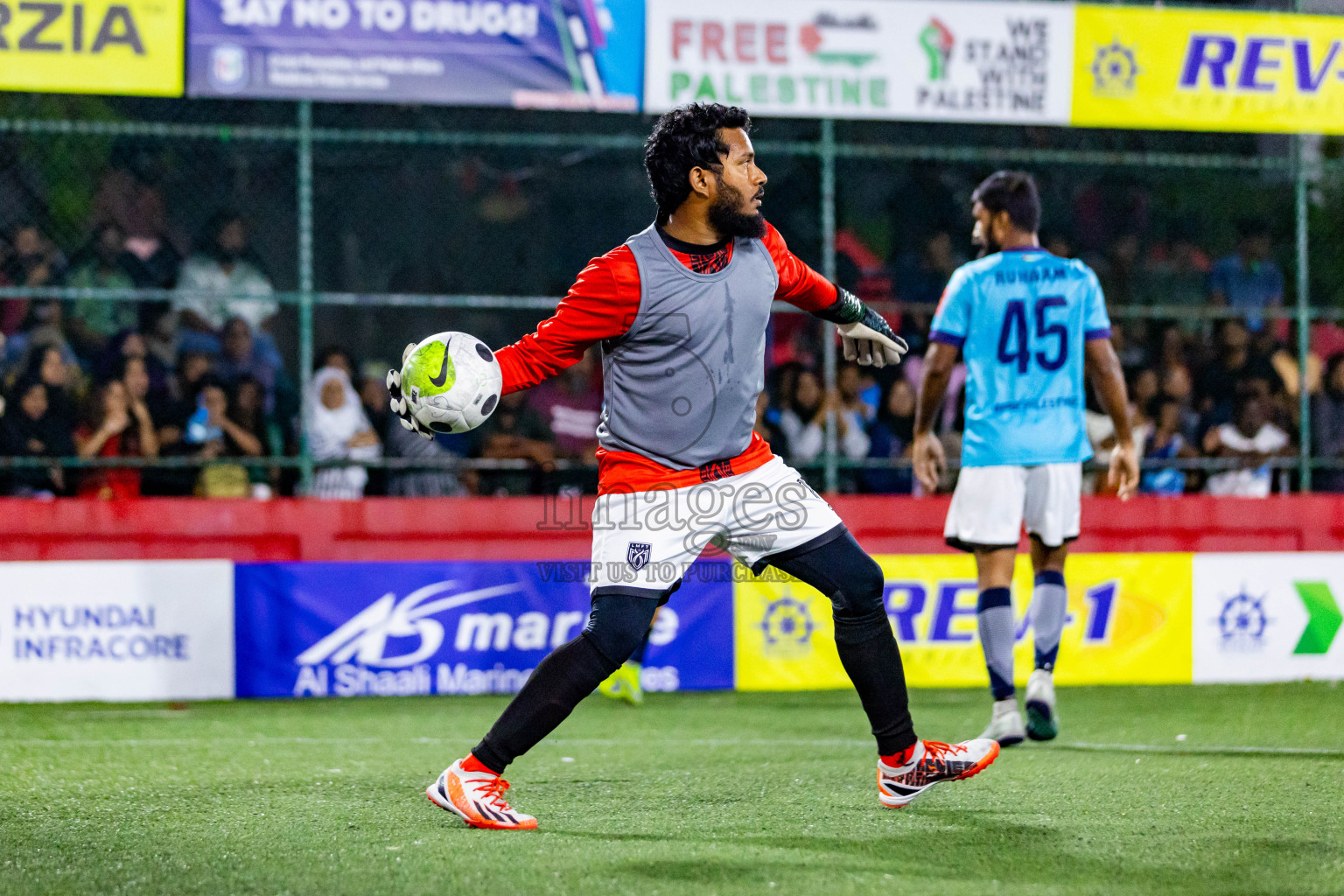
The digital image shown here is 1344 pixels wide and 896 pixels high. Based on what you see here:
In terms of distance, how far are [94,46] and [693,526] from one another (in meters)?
6.35

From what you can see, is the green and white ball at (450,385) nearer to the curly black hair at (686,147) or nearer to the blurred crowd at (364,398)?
the curly black hair at (686,147)

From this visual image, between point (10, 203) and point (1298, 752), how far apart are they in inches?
376

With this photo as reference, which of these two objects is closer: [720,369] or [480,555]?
[720,369]

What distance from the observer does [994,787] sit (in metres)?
5.07

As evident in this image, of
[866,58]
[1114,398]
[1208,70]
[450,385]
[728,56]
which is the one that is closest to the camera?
[450,385]

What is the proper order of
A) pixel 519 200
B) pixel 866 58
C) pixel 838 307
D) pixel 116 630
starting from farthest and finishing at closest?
pixel 519 200 → pixel 866 58 → pixel 116 630 → pixel 838 307

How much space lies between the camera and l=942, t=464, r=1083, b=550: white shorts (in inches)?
234

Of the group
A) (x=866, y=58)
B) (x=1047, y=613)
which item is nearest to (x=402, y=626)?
(x=1047, y=613)

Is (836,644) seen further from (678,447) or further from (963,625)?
(963,625)

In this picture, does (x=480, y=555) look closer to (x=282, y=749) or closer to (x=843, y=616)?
(x=282, y=749)

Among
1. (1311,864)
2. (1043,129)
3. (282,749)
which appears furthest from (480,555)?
(1043,129)

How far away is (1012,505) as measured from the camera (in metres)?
5.94

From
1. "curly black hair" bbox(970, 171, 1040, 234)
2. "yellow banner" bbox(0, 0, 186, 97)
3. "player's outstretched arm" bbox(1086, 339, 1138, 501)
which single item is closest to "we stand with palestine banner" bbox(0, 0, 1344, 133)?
"yellow banner" bbox(0, 0, 186, 97)

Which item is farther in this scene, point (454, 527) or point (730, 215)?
point (454, 527)
